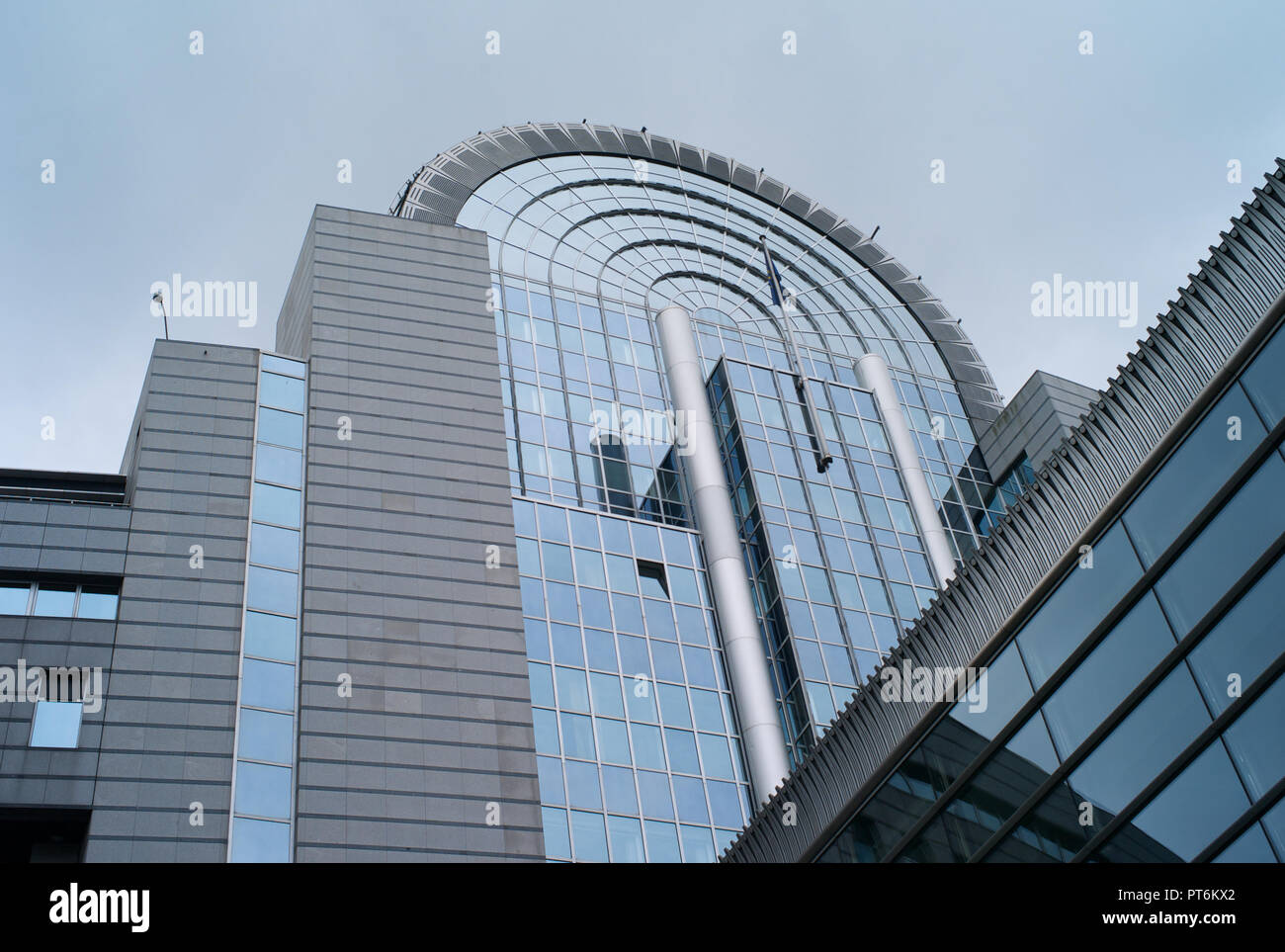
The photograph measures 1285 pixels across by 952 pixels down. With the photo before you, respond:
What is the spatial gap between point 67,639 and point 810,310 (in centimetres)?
4249

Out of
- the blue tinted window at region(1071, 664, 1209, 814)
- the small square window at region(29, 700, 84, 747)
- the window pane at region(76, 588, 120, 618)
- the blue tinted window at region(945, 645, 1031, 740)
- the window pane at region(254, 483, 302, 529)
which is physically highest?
the window pane at region(254, 483, 302, 529)

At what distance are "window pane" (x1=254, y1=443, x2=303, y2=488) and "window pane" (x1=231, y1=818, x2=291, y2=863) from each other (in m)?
12.3

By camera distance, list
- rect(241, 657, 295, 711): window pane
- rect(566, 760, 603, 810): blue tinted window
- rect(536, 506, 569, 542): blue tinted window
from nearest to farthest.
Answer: rect(241, 657, 295, 711): window pane → rect(566, 760, 603, 810): blue tinted window → rect(536, 506, 569, 542): blue tinted window

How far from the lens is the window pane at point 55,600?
35.3 m

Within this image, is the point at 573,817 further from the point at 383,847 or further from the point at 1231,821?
the point at 1231,821

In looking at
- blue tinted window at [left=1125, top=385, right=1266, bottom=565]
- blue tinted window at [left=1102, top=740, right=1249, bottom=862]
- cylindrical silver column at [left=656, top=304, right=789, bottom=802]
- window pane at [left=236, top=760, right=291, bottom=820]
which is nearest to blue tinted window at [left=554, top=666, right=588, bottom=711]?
cylindrical silver column at [left=656, top=304, right=789, bottom=802]

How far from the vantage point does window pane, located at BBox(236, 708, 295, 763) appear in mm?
33938

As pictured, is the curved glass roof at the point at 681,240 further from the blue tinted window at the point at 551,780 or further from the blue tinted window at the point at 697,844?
the blue tinted window at the point at 697,844

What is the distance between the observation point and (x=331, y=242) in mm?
48844

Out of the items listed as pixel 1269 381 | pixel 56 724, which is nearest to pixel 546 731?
pixel 56 724

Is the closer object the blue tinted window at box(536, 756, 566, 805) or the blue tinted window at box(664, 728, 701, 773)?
the blue tinted window at box(536, 756, 566, 805)

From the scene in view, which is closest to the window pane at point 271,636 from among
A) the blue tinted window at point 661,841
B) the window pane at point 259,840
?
the window pane at point 259,840

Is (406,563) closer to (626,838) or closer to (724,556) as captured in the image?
(626,838)

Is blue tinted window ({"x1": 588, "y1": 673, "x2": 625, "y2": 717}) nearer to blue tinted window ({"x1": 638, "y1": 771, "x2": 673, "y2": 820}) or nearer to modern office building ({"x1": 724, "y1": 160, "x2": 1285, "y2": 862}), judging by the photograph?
blue tinted window ({"x1": 638, "y1": 771, "x2": 673, "y2": 820})
